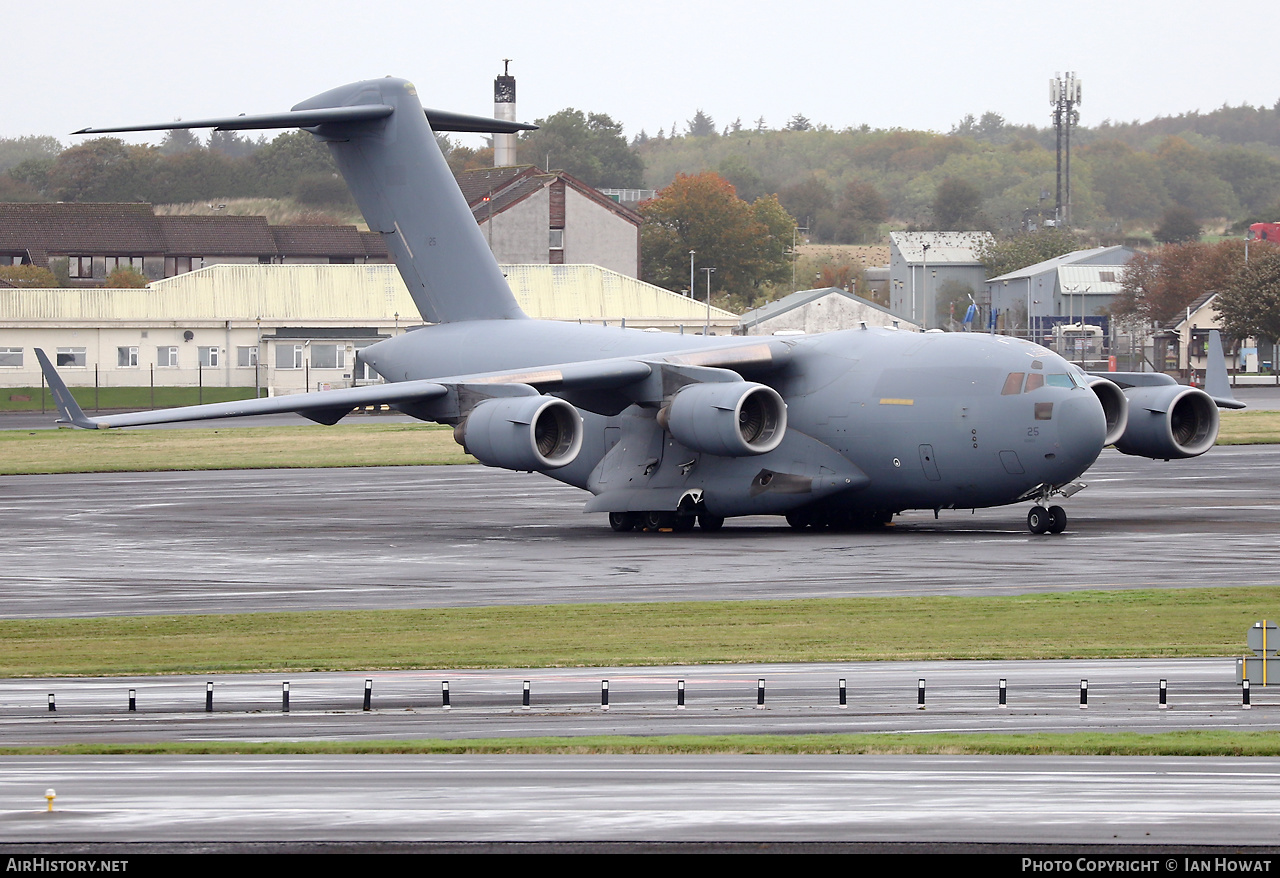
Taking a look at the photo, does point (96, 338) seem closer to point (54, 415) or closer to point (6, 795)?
point (54, 415)

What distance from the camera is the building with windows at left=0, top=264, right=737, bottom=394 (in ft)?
269

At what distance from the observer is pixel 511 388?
2998cm

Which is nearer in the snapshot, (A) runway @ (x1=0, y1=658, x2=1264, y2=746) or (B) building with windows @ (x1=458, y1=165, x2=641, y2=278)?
(A) runway @ (x1=0, y1=658, x2=1264, y2=746)

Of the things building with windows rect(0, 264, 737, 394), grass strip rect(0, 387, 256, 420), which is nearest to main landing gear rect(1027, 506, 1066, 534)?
building with windows rect(0, 264, 737, 394)

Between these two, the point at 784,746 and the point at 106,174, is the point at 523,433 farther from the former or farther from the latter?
the point at 106,174

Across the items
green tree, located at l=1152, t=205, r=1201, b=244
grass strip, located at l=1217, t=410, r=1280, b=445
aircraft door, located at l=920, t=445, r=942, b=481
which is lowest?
grass strip, located at l=1217, t=410, r=1280, b=445

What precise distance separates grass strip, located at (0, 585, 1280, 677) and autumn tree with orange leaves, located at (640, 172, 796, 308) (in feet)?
349

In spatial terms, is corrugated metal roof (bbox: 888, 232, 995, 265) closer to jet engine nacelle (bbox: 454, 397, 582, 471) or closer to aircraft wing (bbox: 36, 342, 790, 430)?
aircraft wing (bbox: 36, 342, 790, 430)

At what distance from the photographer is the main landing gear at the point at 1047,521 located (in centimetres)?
2972

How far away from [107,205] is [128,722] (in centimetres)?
10549

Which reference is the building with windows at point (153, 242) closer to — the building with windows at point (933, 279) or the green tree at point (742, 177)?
the building with windows at point (933, 279)

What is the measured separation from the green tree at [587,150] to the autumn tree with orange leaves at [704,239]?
49357 mm

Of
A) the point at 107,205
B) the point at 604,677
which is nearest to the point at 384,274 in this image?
the point at 107,205

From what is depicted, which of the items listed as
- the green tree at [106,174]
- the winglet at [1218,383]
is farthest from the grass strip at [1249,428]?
the green tree at [106,174]
